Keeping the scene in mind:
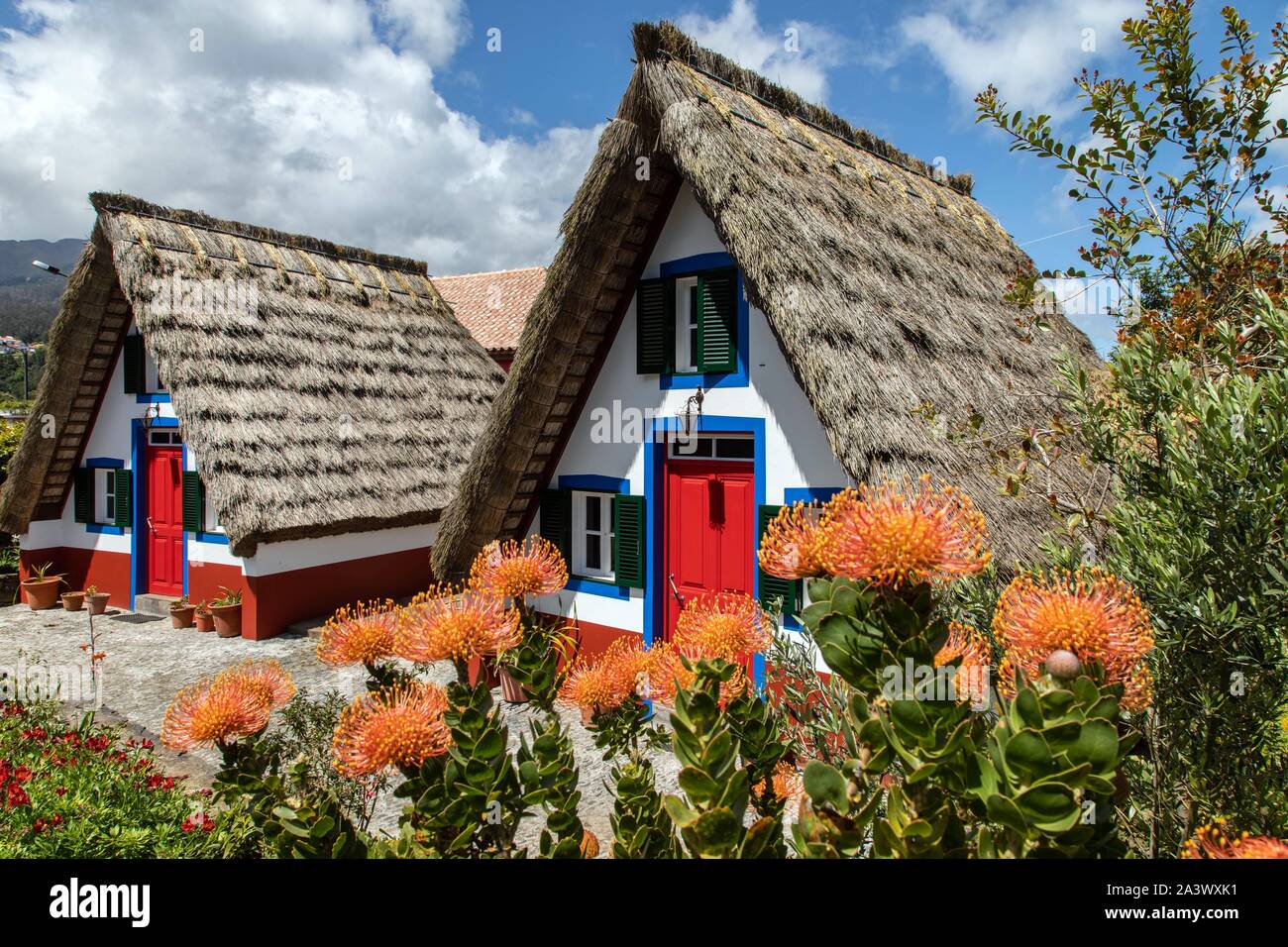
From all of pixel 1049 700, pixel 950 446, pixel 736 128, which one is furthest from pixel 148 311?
pixel 1049 700

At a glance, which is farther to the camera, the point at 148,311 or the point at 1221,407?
the point at 148,311

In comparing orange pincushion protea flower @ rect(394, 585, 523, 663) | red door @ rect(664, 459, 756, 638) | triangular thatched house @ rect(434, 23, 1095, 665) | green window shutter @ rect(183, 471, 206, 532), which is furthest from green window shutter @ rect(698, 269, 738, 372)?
green window shutter @ rect(183, 471, 206, 532)

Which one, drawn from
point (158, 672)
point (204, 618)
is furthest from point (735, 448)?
point (204, 618)

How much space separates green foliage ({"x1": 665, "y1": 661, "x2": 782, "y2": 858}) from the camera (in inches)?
62.3

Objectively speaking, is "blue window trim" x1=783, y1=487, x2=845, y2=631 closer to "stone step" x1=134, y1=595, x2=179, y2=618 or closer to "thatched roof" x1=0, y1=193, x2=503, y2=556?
"thatched roof" x1=0, y1=193, x2=503, y2=556

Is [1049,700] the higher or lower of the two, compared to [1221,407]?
lower

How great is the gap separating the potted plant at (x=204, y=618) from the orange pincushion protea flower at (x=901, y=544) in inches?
462

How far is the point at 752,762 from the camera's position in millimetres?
2113

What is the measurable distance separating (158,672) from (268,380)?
4383 millimetres

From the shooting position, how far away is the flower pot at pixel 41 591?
12570 millimetres

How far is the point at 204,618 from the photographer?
36.4 ft

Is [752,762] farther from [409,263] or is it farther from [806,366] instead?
[409,263]

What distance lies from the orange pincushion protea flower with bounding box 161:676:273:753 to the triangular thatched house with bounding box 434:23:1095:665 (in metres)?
3.80

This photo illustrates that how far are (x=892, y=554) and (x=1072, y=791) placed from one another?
0.51 m
